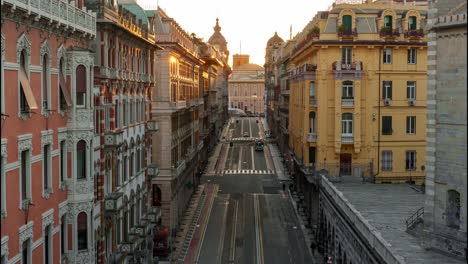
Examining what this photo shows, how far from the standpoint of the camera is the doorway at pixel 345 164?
195ft

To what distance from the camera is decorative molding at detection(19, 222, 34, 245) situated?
21719 millimetres

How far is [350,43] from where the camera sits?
57.5m

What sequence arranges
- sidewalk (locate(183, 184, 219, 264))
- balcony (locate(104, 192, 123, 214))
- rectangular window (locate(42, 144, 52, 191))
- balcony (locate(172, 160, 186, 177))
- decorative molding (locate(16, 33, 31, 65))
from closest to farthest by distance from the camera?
decorative molding (locate(16, 33, 31, 65)) → rectangular window (locate(42, 144, 52, 191)) → balcony (locate(104, 192, 123, 214)) → sidewalk (locate(183, 184, 219, 264)) → balcony (locate(172, 160, 186, 177))

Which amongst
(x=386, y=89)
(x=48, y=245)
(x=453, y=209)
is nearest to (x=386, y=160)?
(x=386, y=89)

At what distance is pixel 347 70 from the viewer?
57.5m

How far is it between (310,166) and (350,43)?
12.3 metres

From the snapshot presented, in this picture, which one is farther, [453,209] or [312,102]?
[312,102]

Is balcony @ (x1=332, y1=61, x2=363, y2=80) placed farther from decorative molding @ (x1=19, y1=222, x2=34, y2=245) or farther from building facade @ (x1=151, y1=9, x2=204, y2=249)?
decorative molding @ (x1=19, y1=222, x2=34, y2=245)

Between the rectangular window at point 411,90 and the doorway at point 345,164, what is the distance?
7.76 m

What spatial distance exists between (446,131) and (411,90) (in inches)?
1218

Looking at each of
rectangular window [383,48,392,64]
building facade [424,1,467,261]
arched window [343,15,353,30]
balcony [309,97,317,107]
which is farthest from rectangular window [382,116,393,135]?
building facade [424,1,467,261]

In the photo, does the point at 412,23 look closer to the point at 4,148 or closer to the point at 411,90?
the point at 411,90

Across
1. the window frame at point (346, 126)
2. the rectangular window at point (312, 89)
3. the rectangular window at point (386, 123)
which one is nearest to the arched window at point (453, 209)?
the window frame at point (346, 126)

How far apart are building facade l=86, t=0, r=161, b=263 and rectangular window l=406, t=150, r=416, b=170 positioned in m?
24.0
